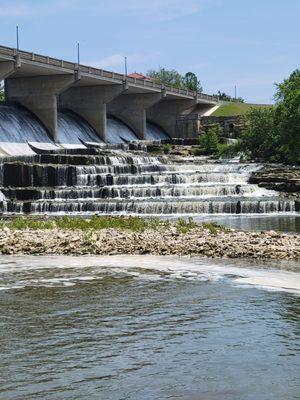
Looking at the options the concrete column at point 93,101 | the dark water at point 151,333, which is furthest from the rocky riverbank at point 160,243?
the concrete column at point 93,101

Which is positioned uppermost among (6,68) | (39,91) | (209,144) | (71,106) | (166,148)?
(6,68)

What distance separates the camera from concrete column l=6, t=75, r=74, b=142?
2379 inches

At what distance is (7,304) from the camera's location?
474 inches

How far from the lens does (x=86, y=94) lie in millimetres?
68562

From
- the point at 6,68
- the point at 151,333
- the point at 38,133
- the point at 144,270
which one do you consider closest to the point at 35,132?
the point at 38,133

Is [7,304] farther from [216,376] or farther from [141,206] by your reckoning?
[141,206]

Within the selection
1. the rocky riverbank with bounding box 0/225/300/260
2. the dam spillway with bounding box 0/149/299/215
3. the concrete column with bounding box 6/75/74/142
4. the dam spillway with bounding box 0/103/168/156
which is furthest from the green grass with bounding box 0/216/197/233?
the concrete column with bounding box 6/75/74/142

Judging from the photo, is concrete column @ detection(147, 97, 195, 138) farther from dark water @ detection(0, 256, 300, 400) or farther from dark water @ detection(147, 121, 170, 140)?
dark water @ detection(0, 256, 300, 400)

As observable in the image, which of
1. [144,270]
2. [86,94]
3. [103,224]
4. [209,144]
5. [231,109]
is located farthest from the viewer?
[231,109]

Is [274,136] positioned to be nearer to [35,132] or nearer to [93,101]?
[93,101]

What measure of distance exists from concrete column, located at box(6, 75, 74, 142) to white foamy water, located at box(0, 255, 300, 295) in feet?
142

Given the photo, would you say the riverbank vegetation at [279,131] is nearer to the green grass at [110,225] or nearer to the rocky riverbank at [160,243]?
the green grass at [110,225]

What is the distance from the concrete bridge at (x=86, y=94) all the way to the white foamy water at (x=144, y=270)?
3821 centimetres

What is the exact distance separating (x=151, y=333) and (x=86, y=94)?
60381mm
